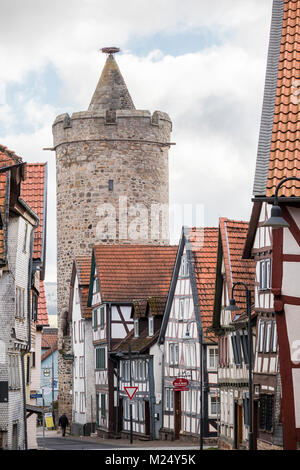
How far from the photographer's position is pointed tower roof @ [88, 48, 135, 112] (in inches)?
2422

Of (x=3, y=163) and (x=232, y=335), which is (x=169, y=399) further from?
(x=3, y=163)

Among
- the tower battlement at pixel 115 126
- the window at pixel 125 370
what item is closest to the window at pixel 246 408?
the window at pixel 125 370

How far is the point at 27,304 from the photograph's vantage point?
34.9 metres

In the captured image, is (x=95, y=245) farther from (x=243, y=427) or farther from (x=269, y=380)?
(x=269, y=380)

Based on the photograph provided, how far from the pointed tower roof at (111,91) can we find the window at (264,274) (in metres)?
33.2

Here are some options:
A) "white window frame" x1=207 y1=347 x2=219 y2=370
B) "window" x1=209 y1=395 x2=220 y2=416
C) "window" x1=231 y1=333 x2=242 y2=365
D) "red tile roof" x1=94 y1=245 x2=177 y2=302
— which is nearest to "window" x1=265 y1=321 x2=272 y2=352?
"window" x1=231 y1=333 x2=242 y2=365

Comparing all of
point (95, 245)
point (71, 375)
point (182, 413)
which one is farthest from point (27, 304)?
point (71, 375)

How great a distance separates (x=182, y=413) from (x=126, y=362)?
8.48m

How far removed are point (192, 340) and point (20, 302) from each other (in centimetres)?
1050

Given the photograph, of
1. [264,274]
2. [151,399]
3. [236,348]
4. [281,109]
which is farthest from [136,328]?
[281,109]

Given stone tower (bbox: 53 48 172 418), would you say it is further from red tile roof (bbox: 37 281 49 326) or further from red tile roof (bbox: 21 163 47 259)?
red tile roof (bbox: 21 163 47 259)

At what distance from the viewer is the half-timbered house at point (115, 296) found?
52.3 metres

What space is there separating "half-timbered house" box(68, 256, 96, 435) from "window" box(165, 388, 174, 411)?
11.0 m

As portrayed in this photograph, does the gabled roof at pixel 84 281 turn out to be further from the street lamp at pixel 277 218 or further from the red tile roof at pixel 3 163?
the street lamp at pixel 277 218
